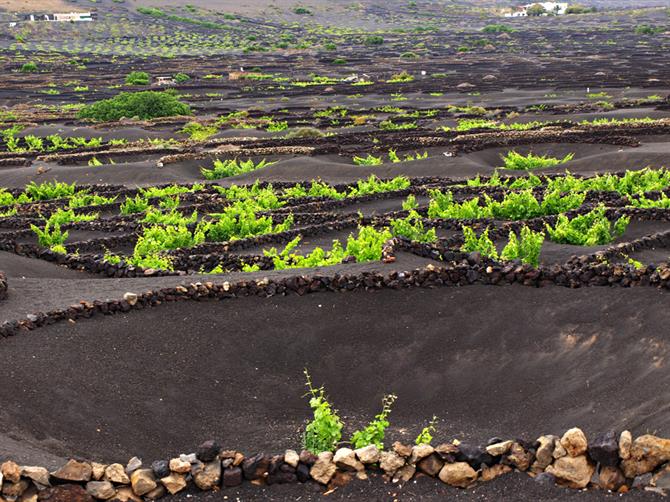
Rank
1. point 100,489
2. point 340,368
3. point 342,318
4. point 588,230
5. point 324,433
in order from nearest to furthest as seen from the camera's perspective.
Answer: point 100,489 < point 324,433 < point 340,368 < point 342,318 < point 588,230

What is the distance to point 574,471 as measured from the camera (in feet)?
21.0

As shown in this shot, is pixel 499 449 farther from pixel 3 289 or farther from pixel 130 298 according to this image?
pixel 3 289

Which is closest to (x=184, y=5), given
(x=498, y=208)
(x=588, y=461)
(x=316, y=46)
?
(x=316, y=46)

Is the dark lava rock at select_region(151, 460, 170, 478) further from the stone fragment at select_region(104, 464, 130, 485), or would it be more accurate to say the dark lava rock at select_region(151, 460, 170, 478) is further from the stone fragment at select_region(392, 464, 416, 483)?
the stone fragment at select_region(392, 464, 416, 483)

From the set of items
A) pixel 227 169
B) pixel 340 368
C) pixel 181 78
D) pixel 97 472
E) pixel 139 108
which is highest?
pixel 97 472

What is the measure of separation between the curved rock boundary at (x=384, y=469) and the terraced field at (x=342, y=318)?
2 cm

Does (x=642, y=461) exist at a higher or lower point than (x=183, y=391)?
higher

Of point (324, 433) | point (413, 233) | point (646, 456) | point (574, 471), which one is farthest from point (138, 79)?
point (646, 456)

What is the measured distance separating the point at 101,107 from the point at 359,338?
52.4 metres

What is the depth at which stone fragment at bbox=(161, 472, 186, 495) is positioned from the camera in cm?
693

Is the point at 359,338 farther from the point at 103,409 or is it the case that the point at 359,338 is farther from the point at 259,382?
the point at 103,409

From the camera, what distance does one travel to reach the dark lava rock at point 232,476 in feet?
23.0

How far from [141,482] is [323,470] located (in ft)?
5.22

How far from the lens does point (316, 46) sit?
5418 inches
